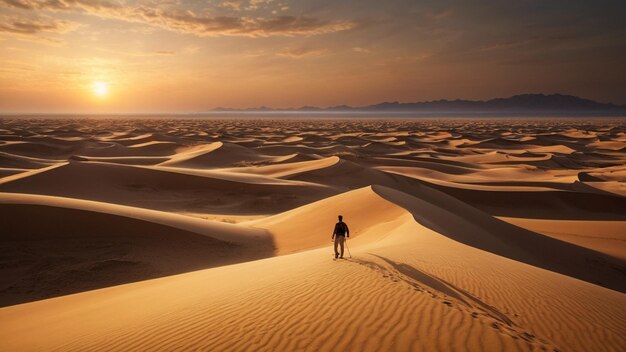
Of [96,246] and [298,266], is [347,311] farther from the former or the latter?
[96,246]

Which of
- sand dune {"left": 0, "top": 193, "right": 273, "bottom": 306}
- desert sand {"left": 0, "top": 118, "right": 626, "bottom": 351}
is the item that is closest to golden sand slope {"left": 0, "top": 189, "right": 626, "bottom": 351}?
desert sand {"left": 0, "top": 118, "right": 626, "bottom": 351}

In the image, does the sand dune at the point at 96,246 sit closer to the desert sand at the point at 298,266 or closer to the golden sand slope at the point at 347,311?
the desert sand at the point at 298,266

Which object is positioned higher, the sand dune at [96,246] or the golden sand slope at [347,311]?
the golden sand slope at [347,311]

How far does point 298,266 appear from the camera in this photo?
648 cm

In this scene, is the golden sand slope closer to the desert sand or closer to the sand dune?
the desert sand

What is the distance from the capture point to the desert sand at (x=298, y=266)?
3861 millimetres

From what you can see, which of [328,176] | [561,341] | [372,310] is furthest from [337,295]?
[328,176]

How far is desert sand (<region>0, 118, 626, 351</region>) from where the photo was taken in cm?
386

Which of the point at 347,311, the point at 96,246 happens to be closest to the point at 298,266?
the point at 347,311

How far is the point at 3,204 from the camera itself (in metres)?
10.7

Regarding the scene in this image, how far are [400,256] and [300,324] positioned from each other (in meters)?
3.25

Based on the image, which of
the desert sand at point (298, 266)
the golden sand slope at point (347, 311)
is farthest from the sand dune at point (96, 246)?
the golden sand slope at point (347, 311)

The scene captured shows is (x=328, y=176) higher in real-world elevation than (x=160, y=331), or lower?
lower

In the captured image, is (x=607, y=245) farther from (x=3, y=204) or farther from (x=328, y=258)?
(x=3, y=204)
